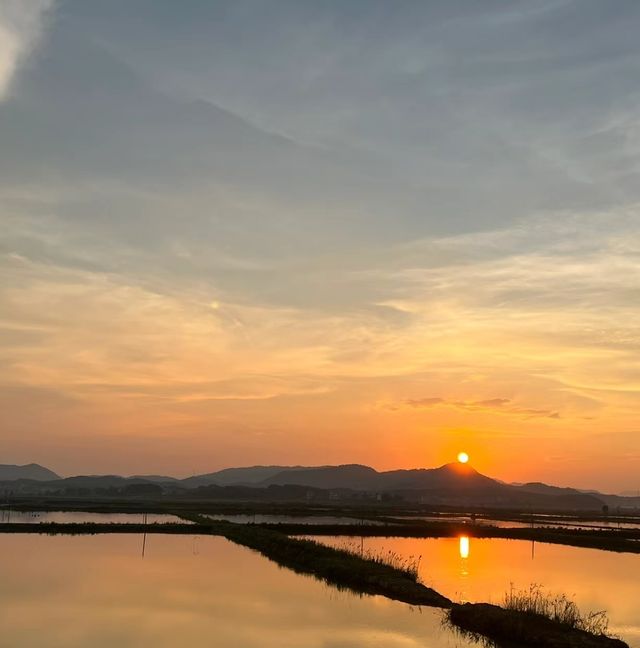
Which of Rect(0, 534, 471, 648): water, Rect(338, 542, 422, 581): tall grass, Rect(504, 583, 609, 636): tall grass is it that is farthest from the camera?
Rect(338, 542, 422, 581): tall grass

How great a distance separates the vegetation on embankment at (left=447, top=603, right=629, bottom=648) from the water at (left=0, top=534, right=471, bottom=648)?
34.0 inches

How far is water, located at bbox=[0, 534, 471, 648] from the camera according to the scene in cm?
1712

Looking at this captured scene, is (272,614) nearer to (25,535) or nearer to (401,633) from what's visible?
(401,633)

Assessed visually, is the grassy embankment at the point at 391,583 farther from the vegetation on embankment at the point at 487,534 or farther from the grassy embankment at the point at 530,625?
the vegetation on embankment at the point at 487,534

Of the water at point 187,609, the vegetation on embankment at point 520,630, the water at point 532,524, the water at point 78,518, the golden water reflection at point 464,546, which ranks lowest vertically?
the water at point 78,518

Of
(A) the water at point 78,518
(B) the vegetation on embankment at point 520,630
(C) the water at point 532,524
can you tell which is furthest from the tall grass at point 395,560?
(C) the water at point 532,524

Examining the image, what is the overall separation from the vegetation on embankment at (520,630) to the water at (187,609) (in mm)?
864

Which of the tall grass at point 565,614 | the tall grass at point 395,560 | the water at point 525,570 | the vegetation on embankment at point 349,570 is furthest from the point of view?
the tall grass at point 395,560

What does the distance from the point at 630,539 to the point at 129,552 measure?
129 ft

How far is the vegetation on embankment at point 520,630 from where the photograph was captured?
17583 millimetres

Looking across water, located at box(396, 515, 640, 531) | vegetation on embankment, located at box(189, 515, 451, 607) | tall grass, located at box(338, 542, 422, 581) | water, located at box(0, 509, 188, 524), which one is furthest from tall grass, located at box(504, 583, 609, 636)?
water, located at box(396, 515, 640, 531)

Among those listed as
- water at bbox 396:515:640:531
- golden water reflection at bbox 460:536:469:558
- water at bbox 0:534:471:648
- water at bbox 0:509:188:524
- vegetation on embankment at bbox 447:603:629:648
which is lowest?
water at bbox 0:509:188:524

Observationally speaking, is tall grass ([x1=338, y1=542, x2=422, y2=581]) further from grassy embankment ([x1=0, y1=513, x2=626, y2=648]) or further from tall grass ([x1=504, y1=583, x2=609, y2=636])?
tall grass ([x1=504, y1=583, x2=609, y2=636])

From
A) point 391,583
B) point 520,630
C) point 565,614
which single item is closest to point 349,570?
point 391,583
